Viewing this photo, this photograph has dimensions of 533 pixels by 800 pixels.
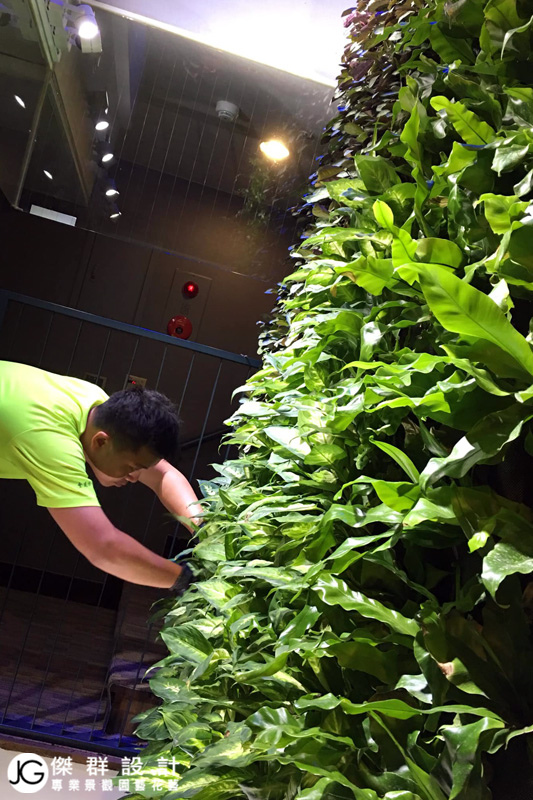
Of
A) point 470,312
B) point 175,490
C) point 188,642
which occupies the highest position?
point 470,312

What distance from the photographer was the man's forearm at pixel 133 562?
216 cm

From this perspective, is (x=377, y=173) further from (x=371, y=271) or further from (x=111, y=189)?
(x=111, y=189)

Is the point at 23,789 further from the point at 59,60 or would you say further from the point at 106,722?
the point at 59,60

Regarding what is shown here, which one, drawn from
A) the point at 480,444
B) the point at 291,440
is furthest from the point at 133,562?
the point at 480,444

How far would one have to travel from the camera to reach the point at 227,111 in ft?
13.0

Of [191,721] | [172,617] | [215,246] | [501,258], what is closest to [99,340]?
[215,246]

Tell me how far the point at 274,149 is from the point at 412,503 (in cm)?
365

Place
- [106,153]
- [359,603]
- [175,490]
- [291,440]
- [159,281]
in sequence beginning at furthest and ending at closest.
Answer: [159,281] < [106,153] < [175,490] < [291,440] < [359,603]

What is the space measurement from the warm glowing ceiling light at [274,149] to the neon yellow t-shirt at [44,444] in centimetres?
233

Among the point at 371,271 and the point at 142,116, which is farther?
the point at 142,116

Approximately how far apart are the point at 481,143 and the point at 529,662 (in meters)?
0.61

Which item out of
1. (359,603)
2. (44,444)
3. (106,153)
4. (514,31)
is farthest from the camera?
(106,153)

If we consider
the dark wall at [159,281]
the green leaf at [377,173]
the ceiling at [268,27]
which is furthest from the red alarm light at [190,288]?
the green leaf at [377,173]
